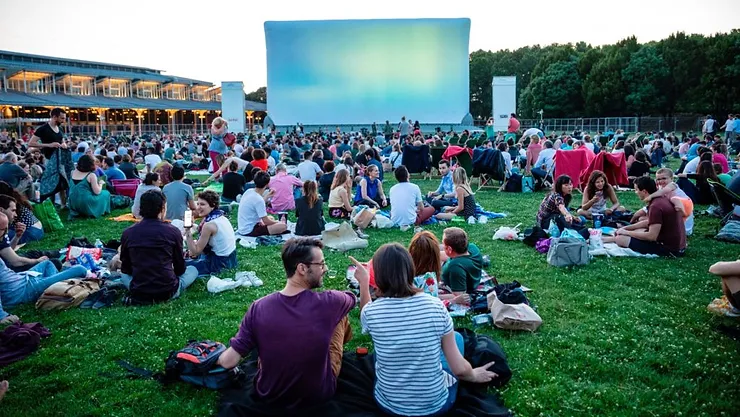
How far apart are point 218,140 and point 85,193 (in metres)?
3.94

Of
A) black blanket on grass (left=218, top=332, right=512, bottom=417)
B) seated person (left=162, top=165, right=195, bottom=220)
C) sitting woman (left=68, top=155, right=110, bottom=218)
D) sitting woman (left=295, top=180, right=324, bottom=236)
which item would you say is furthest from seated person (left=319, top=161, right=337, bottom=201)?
black blanket on grass (left=218, top=332, right=512, bottom=417)

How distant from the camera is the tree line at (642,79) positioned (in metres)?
38.4

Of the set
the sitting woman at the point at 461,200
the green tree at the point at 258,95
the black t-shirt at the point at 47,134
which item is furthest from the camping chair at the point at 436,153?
the green tree at the point at 258,95

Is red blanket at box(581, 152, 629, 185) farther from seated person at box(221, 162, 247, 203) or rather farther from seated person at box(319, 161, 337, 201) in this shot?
seated person at box(221, 162, 247, 203)

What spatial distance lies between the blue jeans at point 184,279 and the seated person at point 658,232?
5.31 meters

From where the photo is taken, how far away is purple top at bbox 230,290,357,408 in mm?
2973

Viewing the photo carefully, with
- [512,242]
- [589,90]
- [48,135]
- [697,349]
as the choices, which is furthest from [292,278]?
[589,90]

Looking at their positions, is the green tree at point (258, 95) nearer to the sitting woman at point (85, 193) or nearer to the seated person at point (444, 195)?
the sitting woman at point (85, 193)

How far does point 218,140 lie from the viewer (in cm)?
1329

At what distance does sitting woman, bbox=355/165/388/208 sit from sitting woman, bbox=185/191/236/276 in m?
4.17

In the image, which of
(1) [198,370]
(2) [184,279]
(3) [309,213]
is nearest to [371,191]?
(3) [309,213]

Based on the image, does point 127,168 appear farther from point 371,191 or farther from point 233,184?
point 371,191

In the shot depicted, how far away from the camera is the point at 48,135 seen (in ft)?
30.7

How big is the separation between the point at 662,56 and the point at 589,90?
5.88 meters
